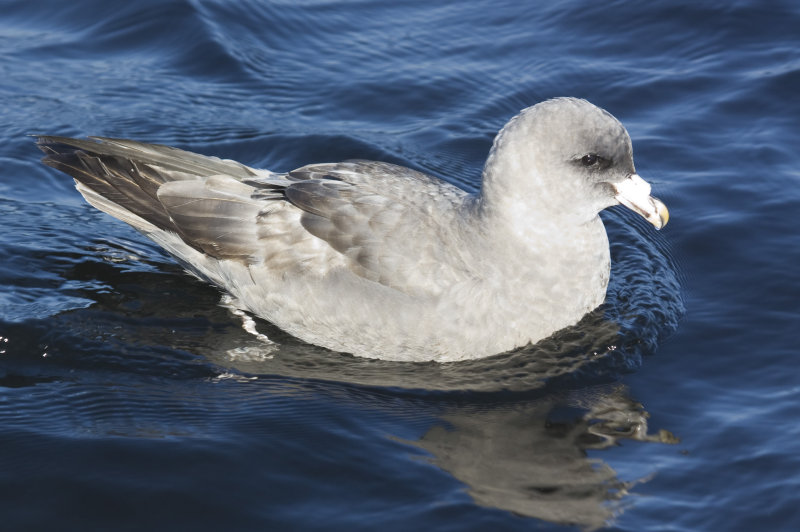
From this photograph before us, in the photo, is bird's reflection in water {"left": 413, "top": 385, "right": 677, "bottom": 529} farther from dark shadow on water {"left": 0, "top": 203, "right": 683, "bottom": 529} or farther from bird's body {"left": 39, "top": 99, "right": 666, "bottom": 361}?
bird's body {"left": 39, "top": 99, "right": 666, "bottom": 361}

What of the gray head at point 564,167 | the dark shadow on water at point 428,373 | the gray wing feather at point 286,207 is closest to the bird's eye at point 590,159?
the gray head at point 564,167

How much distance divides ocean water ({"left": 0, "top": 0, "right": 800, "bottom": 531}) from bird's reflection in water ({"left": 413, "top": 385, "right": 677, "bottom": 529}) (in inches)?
0.6

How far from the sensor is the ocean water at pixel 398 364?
5.08m

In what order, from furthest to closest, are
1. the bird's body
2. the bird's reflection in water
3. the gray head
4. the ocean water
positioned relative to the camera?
the bird's body < the gray head < the ocean water < the bird's reflection in water

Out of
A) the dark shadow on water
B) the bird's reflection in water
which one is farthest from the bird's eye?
the bird's reflection in water

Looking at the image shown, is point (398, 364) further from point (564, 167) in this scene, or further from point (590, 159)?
point (590, 159)

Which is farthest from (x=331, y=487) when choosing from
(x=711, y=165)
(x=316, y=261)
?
(x=711, y=165)

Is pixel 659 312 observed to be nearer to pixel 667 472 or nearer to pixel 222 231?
pixel 667 472

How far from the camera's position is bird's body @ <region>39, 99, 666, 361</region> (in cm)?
596

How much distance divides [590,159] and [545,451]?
1602 millimetres

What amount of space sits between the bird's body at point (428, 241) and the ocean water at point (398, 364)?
0.19 meters

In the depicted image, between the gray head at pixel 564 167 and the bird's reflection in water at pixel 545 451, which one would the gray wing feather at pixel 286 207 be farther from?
the bird's reflection in water at pixel 545 451

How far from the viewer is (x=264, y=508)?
4.99 metres

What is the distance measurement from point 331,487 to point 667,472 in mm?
1561
